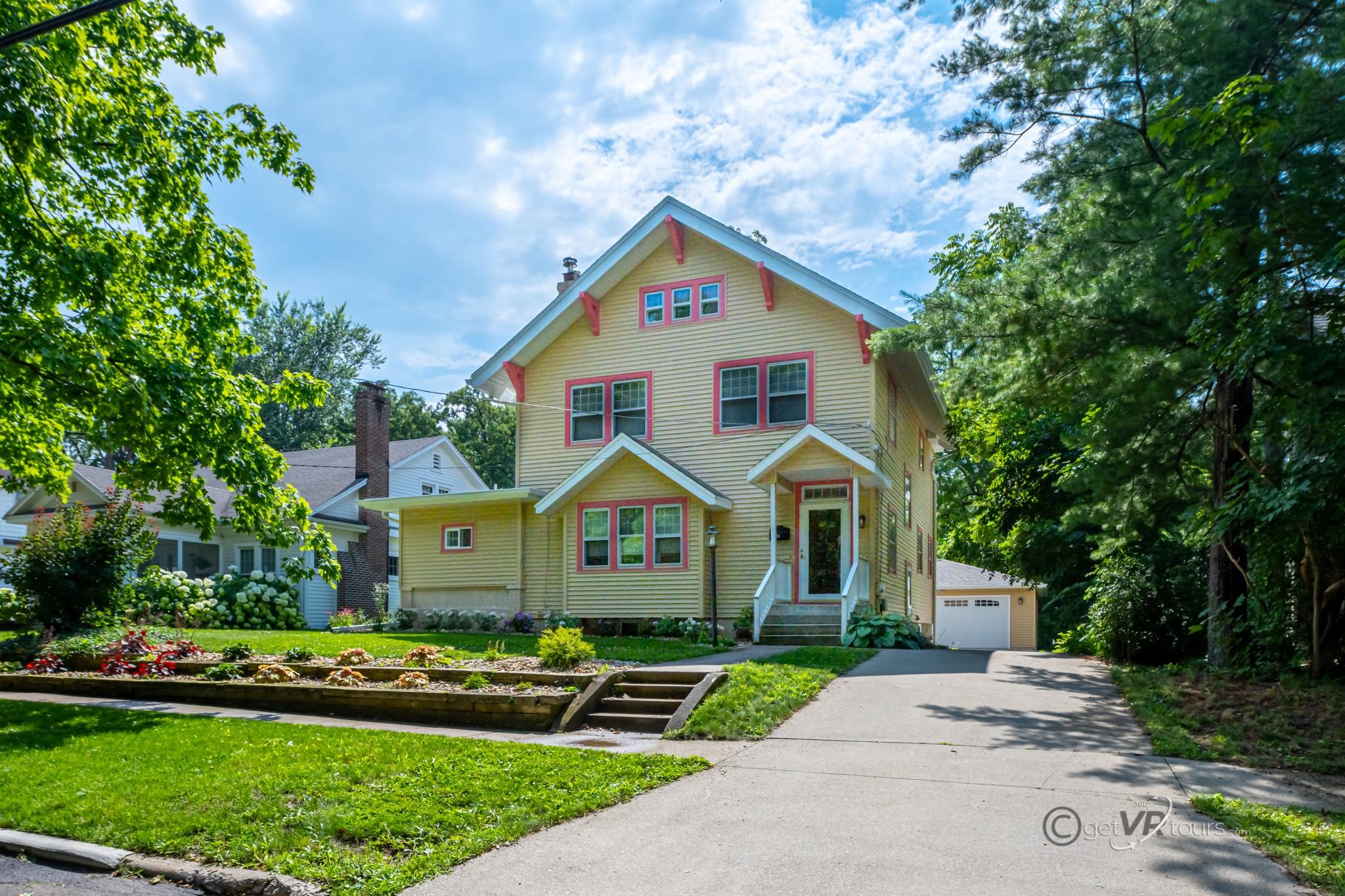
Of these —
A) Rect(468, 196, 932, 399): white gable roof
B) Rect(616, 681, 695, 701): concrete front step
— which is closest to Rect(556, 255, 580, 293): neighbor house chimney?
Rect(468, 196, 932, 399): white gable roof

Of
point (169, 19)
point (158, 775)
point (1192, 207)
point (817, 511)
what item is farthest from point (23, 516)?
point (1192, 207)

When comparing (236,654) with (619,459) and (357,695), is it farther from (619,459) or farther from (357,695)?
(619,459)

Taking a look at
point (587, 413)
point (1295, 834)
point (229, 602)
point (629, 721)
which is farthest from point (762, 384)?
point (229, 602)

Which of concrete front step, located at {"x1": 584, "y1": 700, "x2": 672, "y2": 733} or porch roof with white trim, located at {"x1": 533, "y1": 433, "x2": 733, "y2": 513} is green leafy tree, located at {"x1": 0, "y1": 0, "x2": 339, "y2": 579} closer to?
concrete front step, located at {"x1": 584, "y1": 700, "x2": 672, "y2": 733}

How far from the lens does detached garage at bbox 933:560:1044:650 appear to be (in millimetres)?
32062

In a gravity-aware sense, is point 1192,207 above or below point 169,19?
below

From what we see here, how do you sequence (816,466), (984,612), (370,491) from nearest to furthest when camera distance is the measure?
(816,466), (370,491), (984,612)

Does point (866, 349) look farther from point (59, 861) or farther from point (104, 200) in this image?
point (59, 861)

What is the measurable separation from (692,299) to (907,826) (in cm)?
1477

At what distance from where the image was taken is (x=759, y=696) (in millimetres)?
9914

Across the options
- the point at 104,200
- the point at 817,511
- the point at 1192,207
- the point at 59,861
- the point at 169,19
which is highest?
the point at 169,19

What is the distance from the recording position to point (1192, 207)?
8.42m

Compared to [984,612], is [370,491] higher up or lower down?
higher up

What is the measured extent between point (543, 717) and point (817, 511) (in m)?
9.72
